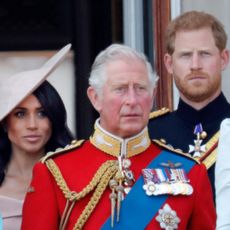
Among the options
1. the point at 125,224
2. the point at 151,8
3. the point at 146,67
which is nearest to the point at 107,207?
the point at 125,224

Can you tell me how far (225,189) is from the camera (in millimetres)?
3850

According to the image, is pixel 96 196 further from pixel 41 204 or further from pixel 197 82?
pixel 197 82

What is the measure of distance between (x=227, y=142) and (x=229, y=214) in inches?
8.3

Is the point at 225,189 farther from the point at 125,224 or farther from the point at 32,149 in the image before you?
the point at 32,149

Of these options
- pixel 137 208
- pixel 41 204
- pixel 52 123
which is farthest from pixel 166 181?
pixel 52 123

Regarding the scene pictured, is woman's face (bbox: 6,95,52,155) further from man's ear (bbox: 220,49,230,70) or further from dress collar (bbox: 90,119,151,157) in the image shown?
man's ear (bbox: 220,49,230,70)

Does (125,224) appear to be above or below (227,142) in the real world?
below

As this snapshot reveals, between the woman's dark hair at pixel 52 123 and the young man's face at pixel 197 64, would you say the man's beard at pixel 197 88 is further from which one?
the woman's dark hair at pixel 52 123

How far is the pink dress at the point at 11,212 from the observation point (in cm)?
473

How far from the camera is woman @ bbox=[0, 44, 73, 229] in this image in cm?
478

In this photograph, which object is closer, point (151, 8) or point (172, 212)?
point (172, 212)

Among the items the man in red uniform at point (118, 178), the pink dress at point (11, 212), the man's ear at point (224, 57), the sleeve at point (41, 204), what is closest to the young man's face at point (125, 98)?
the man in red uniform at point (118, 178)

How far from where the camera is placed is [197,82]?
16.2 feet

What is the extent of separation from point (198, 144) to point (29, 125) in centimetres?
56
